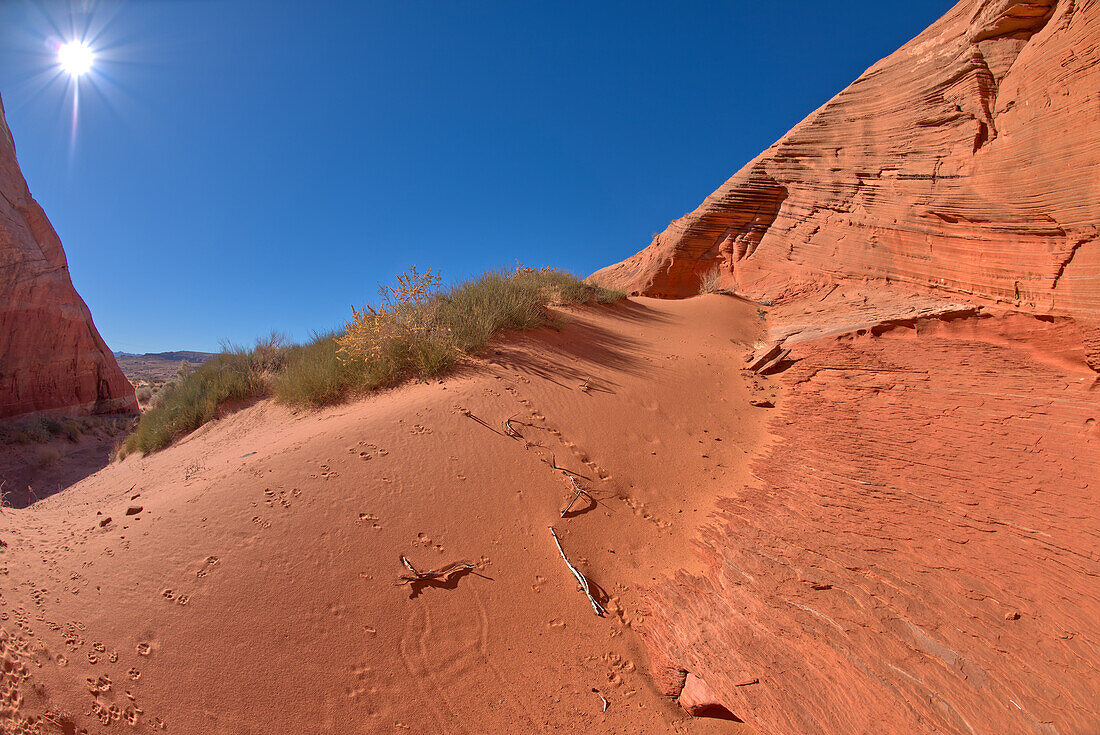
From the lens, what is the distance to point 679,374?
654 cm

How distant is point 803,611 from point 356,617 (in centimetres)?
260

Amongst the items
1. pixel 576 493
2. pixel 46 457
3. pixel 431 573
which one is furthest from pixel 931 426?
pixel 46 457

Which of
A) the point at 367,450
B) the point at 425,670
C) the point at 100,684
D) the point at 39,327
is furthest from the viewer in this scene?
the point at 39,327

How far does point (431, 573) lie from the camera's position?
2830 millimetres

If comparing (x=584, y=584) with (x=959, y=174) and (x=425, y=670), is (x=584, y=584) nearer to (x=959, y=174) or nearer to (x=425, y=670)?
(x=425, y=670)

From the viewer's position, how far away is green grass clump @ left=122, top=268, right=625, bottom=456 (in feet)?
18.8

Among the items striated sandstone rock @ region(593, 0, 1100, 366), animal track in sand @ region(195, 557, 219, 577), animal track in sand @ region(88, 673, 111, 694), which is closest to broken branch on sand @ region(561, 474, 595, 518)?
animal track in sand @ region(195, 557, 219, 577)

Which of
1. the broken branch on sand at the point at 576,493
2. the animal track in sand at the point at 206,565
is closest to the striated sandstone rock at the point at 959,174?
the broken branch on sand at the point at 576,493

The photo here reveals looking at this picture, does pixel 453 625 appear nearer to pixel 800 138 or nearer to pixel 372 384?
pixel 372 384

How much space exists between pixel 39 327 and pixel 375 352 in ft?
46.0

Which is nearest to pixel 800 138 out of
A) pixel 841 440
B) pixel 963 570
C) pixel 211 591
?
pixel 841 440

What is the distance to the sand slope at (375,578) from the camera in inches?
82.7

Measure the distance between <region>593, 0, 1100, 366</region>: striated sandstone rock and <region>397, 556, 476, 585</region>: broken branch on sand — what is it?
20.3ft

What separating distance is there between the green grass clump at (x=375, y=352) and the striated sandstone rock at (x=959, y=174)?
501 centimetres
